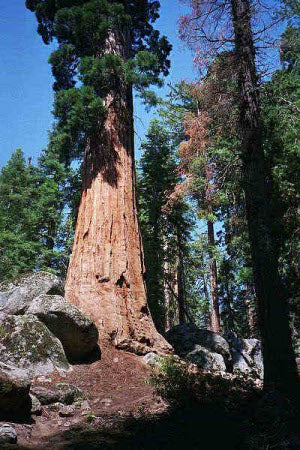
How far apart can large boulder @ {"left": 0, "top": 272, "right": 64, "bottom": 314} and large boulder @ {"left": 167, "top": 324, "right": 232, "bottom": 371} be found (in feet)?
15.8

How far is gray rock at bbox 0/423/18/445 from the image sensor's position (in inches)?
116

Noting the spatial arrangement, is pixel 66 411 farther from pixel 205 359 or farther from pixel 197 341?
pixel 197 341

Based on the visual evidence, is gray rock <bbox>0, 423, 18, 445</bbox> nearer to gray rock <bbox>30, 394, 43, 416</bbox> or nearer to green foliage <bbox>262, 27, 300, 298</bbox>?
gray rock <bbox>30, 394, 43, 416</bbox>

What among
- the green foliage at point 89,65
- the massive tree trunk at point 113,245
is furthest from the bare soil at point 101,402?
the green foliage at point 89,65

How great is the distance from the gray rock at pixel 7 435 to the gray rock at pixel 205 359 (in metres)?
6.39

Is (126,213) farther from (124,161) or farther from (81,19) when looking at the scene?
(81,19)

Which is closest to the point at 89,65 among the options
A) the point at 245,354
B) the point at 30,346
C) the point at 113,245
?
the point at 113,245

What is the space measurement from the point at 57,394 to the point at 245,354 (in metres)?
8.84

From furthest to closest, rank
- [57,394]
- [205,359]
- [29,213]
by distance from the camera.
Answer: [29,213], [205,359], [57,394]

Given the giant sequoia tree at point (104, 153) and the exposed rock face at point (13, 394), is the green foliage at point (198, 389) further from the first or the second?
the exposed rock face at point (13, 394)

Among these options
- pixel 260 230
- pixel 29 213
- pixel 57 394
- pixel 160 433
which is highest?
pixel 29 213

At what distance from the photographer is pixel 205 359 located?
29.7 ft

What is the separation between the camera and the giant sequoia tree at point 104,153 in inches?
271

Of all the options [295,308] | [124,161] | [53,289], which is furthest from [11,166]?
[295,308]
